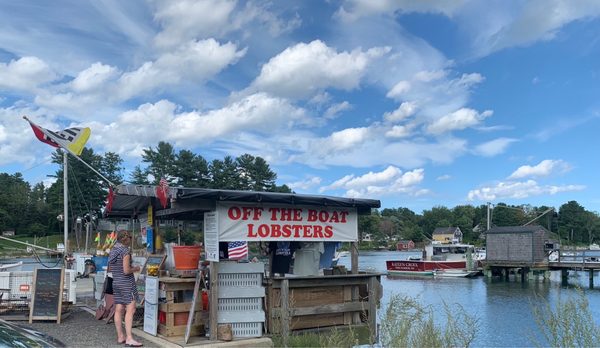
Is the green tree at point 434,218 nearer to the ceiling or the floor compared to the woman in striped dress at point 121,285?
nearer to the ceiling

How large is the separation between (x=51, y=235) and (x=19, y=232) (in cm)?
571

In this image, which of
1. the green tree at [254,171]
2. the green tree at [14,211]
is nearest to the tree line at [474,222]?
the green tree at [254,171]

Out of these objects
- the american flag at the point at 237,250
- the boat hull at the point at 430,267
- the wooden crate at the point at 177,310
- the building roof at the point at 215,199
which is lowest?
the boat hull at the point at 430,267

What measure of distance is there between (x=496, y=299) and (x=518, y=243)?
1616 centimetres

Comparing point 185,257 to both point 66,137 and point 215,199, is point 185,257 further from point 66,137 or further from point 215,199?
point 66,137

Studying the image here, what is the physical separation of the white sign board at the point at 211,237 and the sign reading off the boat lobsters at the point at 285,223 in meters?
0.09

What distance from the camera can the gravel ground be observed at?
8.73 metres

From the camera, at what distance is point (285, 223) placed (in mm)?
10203

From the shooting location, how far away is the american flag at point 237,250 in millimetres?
9727

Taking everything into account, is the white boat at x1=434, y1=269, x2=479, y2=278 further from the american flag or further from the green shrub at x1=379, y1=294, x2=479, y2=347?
the green shrub at x1=379, y1=294, x2=479, y2=347

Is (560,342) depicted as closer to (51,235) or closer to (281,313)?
Result: (281,313)

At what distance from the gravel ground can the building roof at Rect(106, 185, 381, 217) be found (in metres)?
2.31

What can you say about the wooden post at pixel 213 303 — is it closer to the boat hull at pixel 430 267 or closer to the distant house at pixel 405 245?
the boat hull at pixel 430 267

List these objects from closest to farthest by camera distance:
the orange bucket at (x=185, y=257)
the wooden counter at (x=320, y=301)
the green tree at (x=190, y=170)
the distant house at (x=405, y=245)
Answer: the orange bucket at (x=185, y=257) → the wooden counter at (x=320, y=301) → the green tree at (x=190, y=170) → the distant house at (x=405, y=245)
